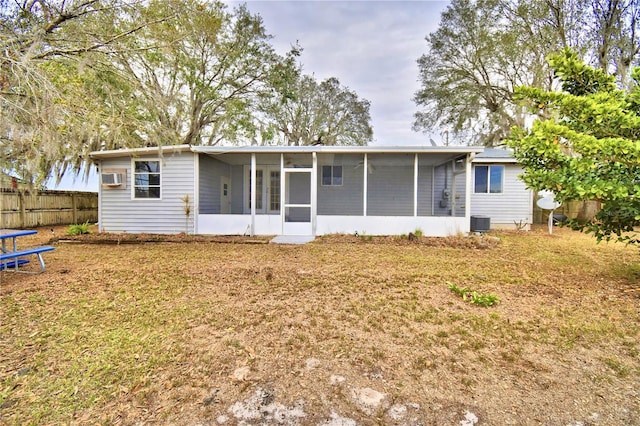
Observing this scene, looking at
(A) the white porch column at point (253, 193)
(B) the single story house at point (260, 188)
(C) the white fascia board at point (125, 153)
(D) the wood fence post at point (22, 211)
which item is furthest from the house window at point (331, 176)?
(D) the wood fence post at point (22, 211)

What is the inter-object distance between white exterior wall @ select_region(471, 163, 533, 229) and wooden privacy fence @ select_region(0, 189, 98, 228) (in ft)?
52.7

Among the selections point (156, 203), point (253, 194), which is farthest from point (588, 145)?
point (156, 203)

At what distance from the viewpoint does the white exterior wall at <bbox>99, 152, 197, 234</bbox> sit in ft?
32.3

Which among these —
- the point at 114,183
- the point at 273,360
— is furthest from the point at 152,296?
the point at 114,183

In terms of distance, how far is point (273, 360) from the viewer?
2.51 metres

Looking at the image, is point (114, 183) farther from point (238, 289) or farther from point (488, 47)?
point (488, 47)

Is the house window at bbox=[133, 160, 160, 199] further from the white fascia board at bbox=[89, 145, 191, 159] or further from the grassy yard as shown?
the grassy yard

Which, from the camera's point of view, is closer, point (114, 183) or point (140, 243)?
point (140, 243)

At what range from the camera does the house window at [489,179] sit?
12.1 meters

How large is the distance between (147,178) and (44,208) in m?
5.54

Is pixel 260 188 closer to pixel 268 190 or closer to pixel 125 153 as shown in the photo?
pixel 268 190

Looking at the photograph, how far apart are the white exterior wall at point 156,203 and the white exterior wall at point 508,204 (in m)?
10.6

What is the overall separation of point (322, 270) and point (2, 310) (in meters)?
4.15

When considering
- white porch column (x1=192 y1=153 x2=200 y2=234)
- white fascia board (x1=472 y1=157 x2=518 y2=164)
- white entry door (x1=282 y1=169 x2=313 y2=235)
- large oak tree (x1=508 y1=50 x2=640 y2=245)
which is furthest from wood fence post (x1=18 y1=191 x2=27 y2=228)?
white fascia board (x1=472 y1=157 x2=518 y2=164)
